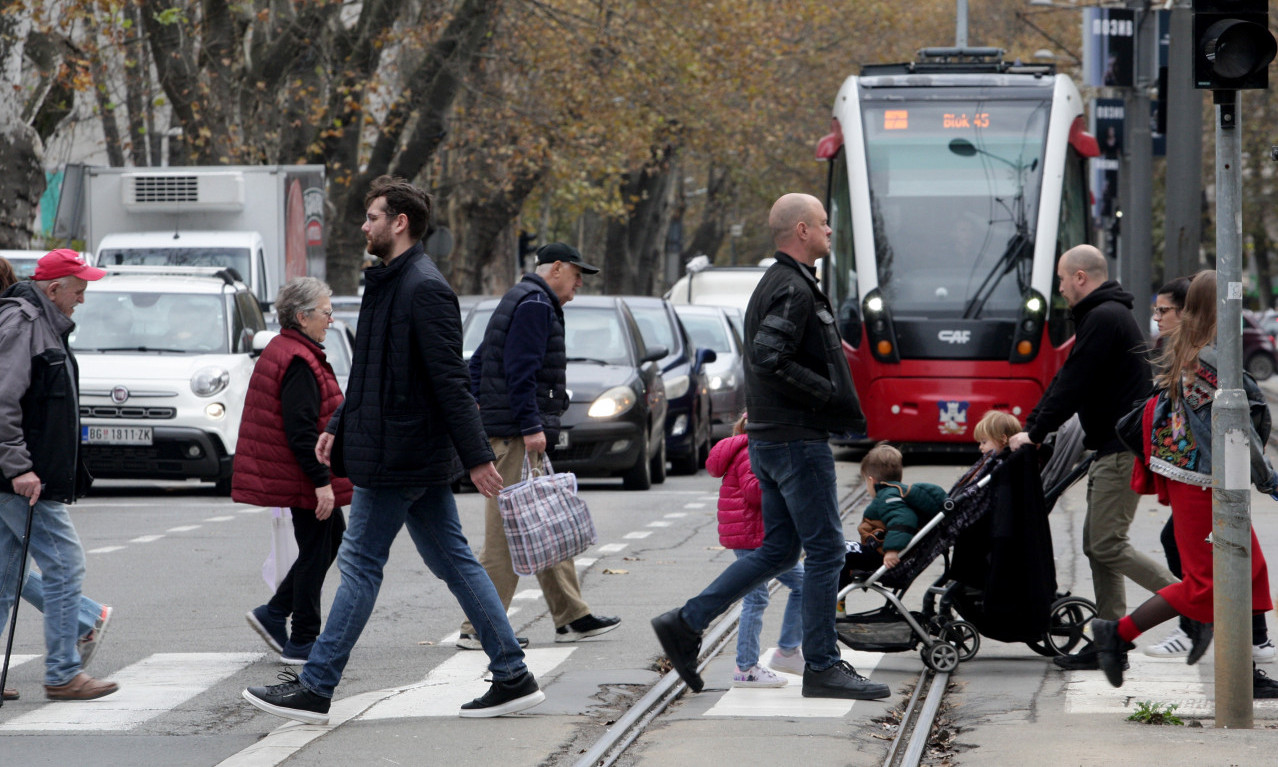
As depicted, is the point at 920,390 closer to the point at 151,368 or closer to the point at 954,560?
the point at 151,368

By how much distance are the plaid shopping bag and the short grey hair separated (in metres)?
1.12

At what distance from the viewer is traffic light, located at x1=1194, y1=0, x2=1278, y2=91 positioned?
6395 mm

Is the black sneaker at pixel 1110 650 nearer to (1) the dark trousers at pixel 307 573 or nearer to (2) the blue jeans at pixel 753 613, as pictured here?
(2) the blue jeans at pixel 753 613

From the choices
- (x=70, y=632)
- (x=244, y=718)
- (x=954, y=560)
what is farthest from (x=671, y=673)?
(x=70, y=632)

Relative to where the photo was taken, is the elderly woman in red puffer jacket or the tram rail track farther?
the elderly woman in red puffer jacket

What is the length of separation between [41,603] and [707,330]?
50.0 ft

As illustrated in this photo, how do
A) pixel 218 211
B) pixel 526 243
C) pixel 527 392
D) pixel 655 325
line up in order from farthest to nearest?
pixel 526 243
pixel 218 211
pixel 655 325
pixel 527 392

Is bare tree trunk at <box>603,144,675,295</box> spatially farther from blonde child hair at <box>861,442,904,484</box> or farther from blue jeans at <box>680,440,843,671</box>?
blue jeans at <box>680,440,843,671</box>

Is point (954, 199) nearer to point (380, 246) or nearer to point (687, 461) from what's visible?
point (687, 461)

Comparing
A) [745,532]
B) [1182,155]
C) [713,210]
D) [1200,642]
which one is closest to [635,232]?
[713,210]

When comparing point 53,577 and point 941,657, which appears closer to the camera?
point 53,577

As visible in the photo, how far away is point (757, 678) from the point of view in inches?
294

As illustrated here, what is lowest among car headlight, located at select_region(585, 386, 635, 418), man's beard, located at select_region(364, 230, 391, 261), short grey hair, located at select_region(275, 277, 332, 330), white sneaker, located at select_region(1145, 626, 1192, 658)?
white sneaker, located at select_region(1145, 626, 1192, 658)

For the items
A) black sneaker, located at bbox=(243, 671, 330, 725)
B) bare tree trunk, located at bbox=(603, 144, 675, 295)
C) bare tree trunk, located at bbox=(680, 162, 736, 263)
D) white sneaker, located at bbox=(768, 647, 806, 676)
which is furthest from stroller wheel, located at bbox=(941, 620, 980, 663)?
bare tree trunk, located at bbox=(680, 162, 736, 263)
